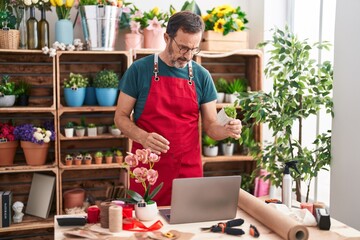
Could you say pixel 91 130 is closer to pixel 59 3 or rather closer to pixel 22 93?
pixel 22 93

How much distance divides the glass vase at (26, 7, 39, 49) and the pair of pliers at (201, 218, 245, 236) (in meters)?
2.47

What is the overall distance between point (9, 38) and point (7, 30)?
0.06m

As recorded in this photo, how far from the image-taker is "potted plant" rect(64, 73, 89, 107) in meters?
3.82

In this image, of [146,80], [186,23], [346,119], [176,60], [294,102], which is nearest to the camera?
[186,23]

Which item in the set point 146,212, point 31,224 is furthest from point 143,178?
point 31,224

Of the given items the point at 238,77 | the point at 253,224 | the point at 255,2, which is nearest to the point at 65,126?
the point at 238,77

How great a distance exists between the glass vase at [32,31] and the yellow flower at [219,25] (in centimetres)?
147

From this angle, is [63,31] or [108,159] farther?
[108,159]

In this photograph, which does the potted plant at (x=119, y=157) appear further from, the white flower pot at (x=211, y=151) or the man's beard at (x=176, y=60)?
the man's beard at (x=176, y=60)

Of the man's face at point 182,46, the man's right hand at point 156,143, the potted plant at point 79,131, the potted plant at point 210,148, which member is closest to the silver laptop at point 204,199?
the man's right hand at point 156,143

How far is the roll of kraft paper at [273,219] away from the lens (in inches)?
69.7

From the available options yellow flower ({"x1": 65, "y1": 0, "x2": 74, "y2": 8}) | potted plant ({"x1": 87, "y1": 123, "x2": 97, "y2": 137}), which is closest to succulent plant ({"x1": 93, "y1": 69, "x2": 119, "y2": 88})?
potted plant ({"x1": 87, "y1": 123, "x2": 97, "y2": 137})

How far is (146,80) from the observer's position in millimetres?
2686

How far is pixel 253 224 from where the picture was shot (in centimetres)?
200
